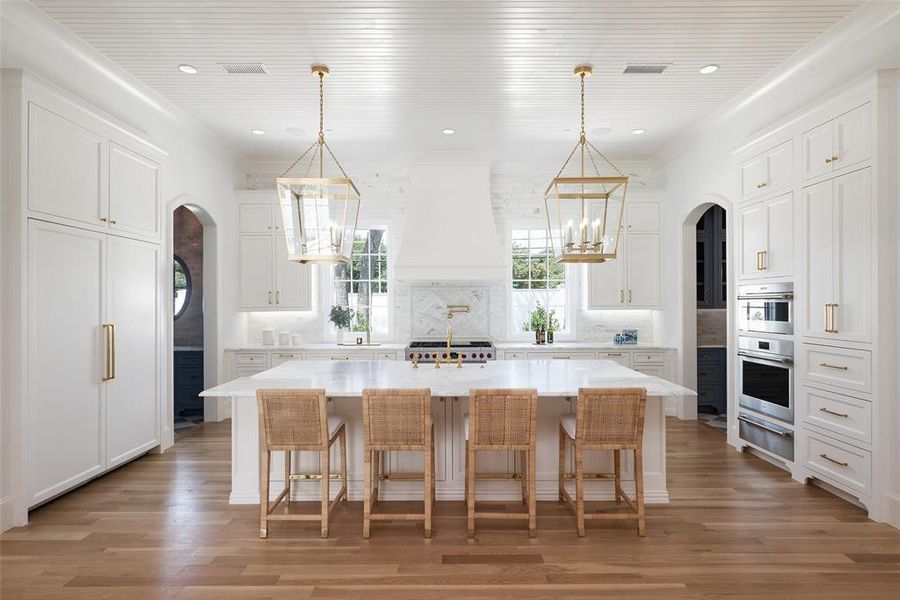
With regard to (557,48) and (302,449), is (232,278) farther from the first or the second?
(557,48)

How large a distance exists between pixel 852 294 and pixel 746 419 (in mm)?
1590

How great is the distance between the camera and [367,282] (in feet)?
22.0

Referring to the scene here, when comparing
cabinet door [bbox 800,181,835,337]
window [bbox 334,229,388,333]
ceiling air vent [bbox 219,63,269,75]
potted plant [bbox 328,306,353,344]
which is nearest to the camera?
cabinet door [bbox 800,181,835,337]

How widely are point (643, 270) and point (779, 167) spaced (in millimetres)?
2337

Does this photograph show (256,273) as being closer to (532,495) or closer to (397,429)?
(397,429)

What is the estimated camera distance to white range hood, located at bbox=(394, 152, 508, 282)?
5461 millimetres

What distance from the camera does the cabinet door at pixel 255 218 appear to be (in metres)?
6.23

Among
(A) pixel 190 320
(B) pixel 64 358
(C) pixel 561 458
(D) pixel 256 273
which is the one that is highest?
(D) pixel 256 273

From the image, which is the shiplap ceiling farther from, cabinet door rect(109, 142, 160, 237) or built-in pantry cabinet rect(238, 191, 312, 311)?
built-in pantry cabinet rect(238, 191, 312, 311)

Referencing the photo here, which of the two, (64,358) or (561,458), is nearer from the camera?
(561,458)

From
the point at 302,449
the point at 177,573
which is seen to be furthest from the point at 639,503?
the point at 177,573

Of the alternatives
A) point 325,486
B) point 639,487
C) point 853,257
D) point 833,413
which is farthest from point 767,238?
point 325,486

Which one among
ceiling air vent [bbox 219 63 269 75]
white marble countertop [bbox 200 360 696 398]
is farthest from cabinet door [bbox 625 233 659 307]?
ceiling air vent [bbox 219 63 269 75]

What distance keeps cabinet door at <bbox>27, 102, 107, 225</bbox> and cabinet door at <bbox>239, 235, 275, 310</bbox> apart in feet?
7.77
